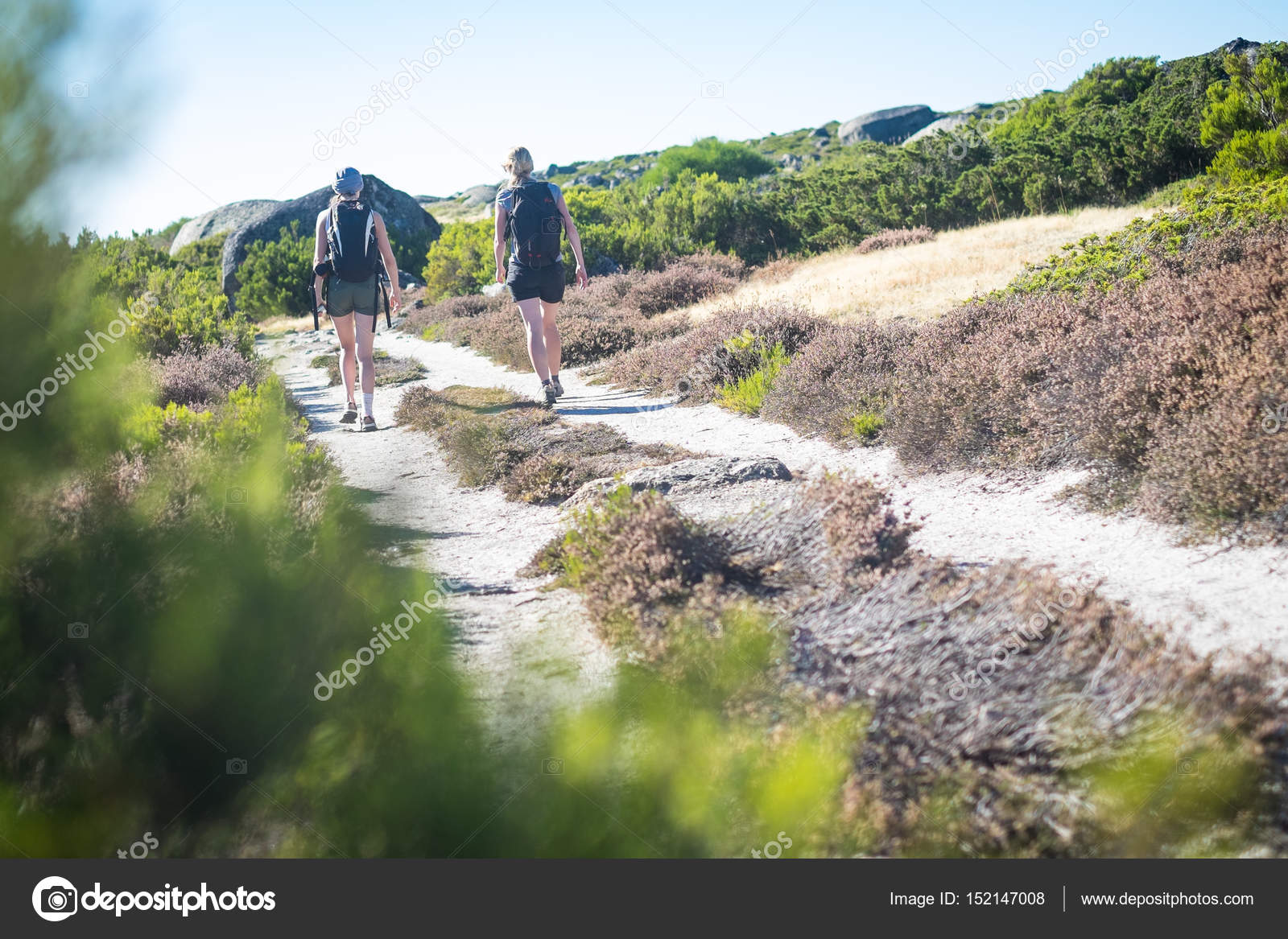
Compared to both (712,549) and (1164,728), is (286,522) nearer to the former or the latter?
(712,549)

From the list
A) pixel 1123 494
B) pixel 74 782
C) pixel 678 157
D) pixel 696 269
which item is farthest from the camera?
pixel 678 157

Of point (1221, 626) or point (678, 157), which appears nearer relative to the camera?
point (1221, 626)

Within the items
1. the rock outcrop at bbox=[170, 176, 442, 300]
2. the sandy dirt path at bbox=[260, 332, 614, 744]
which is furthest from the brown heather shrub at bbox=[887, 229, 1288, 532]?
the rock outcrop at bbox=[170, 176, 442, 300]

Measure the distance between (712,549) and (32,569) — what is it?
2.64m

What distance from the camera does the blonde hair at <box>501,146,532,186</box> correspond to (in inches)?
323

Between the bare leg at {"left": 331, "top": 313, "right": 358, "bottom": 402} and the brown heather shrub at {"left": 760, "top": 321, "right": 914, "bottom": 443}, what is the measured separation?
4.21 meters

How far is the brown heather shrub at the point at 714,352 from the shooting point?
31.0 ft

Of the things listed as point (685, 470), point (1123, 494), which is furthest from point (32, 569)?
point (1123, 494)

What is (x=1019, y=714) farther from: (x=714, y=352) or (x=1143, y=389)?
(x=714, y=352)

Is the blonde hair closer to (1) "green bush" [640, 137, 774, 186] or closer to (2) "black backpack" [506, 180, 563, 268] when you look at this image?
(2) "black backpack" [506, 180, 563, 268]

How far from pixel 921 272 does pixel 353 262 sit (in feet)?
33.5

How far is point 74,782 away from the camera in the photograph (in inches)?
108

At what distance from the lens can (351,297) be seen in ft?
26.8

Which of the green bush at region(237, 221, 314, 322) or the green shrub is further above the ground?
the green bush at region(237, 221, 314, 322)
